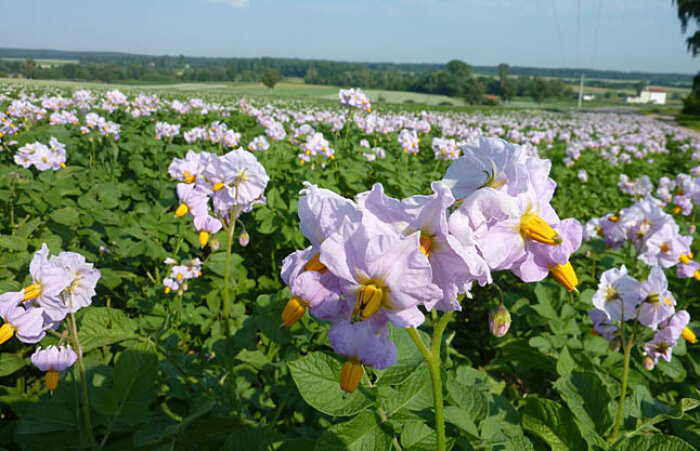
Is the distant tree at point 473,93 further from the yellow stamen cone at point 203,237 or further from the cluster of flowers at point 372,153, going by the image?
the yellow stamen cone at point 203,237

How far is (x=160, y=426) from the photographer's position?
1327mm

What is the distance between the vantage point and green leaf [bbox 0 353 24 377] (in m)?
1.64

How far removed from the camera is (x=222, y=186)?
6.43ft

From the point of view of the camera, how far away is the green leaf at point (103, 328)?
154 centimetres

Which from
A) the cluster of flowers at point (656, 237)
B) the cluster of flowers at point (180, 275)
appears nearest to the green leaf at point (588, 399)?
the cluster of flowers at point (656, 237)

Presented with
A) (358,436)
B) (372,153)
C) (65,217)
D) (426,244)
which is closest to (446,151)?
(372,153)

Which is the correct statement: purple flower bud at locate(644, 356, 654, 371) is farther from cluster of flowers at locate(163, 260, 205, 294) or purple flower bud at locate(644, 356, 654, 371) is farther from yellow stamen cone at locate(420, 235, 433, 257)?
cluster of flowers at locate(163, 260, 205, 294)

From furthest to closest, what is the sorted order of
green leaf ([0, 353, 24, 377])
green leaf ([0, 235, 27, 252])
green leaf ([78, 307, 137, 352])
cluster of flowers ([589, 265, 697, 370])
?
1. green leaf ([0, 235, 27, 252])
2. cluster of flowers ([589, 265, 697, 370])
3. green leaf ([0, 353, 24, 377])
4. green leaf ([78, 307, 137, 352])

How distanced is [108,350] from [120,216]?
130 cm

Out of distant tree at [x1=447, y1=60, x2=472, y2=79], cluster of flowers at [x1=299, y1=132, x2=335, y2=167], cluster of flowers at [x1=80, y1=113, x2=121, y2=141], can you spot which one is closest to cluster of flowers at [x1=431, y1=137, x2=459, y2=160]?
cluster of flowers at [x1=299, y1=132, x2=335, y2=167]

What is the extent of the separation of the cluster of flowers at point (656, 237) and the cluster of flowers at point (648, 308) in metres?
0.70

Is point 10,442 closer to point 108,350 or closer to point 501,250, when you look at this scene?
point 108,350

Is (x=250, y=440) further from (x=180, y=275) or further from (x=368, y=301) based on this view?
(x=180, y=275)

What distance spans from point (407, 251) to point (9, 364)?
1810 millimetres
